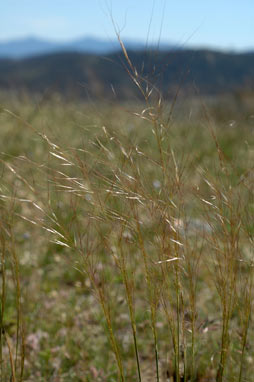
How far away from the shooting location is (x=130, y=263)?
1269 mm

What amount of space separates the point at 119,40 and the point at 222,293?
711 millimetres

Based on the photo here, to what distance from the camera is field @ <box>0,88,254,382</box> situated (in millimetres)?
1234

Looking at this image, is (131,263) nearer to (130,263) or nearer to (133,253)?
(133,253)

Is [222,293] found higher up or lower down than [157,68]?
lower down

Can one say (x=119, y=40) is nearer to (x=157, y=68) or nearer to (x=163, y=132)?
(x=157, y=68)

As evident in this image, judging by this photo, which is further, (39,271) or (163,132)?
(39,271)

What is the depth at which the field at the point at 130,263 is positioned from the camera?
1.23 meters

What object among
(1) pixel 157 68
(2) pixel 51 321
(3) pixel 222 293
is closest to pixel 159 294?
(3) pixel 222 293

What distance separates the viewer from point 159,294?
122 cm

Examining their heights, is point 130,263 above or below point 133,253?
above

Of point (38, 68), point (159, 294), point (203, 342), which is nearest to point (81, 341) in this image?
point (203, 342)

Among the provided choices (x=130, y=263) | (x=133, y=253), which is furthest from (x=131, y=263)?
(x=130, y=263)

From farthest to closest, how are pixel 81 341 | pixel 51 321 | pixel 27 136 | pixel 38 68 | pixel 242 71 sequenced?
pixel 38 68 < pixel 242 71 < pixel 27 136 < pixel 51 321 < pixel 81 341

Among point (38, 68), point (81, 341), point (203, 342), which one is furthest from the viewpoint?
point (38, 68)
